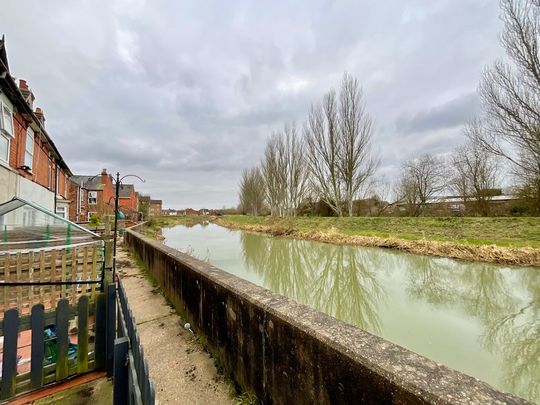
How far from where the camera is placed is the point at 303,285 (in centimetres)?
648

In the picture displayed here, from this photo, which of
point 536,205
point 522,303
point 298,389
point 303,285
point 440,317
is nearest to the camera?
point 298,389

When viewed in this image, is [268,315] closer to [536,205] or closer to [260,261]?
[260,261]

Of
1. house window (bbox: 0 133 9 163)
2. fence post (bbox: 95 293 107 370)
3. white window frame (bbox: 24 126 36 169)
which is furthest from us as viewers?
white window frame (bbox: 24 126 36 169)

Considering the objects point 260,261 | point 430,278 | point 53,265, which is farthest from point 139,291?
point 430,278

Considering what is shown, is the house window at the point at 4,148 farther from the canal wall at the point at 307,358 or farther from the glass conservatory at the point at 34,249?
the canal wall at the point at 307,358

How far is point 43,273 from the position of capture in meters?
2.86

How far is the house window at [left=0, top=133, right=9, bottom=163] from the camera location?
6.62 metres

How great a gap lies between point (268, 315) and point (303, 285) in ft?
16.5

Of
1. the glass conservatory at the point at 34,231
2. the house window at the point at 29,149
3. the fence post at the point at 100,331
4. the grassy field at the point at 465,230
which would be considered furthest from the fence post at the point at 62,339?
the grassy field at the point at 465,230

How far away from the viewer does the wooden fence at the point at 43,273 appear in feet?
9.05

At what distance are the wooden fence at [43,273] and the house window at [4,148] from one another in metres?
5.68

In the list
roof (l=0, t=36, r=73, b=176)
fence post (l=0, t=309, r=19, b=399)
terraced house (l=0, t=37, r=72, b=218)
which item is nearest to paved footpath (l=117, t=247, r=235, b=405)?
fence post (l=0, t=309, r=19, b=399)

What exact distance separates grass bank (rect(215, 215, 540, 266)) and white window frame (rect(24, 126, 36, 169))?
13426mm

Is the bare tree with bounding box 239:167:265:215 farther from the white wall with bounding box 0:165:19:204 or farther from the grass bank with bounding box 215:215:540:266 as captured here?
the white wall with bounding box 0:165:19:204
